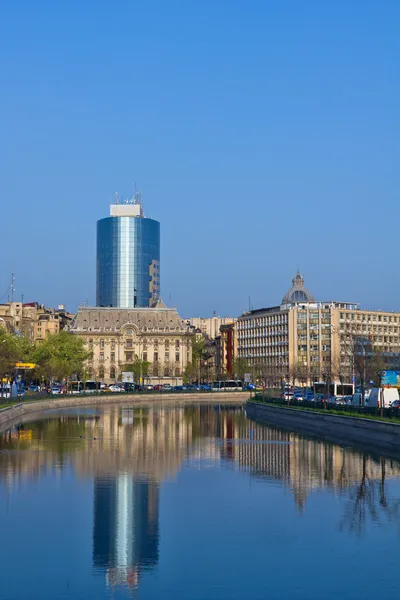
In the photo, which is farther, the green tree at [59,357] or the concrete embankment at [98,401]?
the green tree at [59,357]

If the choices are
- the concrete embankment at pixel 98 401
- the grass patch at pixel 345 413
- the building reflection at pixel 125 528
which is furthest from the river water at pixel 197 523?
the concrete embankment at pixel 98 401

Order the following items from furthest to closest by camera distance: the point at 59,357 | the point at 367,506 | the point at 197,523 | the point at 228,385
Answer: the point at 228,385, the point at 59,357, the point at 367,506, the point at 197,523

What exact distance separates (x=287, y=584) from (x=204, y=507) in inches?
514

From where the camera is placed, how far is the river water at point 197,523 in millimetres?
28484

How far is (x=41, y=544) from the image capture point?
33.6 metres

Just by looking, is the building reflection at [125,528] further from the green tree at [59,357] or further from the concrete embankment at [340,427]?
the green tree at [59,357]

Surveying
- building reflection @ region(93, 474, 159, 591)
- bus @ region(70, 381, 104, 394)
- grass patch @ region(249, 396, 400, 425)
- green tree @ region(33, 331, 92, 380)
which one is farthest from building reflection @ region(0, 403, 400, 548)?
bus @ region(70, 381, 104, 394)

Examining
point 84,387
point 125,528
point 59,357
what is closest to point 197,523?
point 125,528

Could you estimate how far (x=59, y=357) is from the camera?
175 metres

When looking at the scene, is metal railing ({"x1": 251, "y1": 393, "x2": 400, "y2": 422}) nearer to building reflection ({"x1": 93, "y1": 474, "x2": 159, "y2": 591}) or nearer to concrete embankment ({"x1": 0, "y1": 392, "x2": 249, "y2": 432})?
building reflection ({"x1": 93, "y1": 474, "x2": 159, "y2": 591})

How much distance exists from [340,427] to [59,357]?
4221 inches

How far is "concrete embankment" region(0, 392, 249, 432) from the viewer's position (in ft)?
314

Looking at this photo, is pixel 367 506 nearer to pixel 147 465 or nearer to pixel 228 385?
pixel 147 465

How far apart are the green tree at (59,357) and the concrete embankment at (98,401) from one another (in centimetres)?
1546
